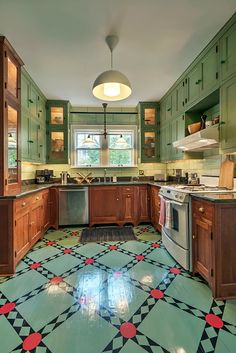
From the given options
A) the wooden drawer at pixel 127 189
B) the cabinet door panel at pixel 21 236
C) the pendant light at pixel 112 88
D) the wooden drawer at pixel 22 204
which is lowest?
the cabinet door panel at pixel 21 236

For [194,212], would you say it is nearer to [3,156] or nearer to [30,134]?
[3,156]

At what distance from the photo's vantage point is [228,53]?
2072 millimetres

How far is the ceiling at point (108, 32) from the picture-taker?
71.9 inches

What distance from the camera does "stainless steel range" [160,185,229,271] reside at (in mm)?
2209

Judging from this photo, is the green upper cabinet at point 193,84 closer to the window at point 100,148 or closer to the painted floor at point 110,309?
the window at point 100,148

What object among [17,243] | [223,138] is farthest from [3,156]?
[223,138]

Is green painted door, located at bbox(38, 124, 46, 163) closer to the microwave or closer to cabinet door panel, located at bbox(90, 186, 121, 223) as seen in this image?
cabinet door panel, located at bbox(90, 186, 121, 223)

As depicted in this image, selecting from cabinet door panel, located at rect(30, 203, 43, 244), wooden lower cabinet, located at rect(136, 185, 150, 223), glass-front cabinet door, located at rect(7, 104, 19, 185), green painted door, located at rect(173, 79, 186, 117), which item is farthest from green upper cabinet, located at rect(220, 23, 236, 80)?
cabinet door panel, located at rect(30, 203, 43, 244)

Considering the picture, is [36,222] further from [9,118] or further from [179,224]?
[179,224]

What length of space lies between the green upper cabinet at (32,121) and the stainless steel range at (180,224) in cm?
231

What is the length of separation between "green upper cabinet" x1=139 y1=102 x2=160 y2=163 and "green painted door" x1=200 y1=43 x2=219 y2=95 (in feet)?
6.18

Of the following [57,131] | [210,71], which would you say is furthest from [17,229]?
→ [210,71]

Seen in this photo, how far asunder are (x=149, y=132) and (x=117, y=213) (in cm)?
195

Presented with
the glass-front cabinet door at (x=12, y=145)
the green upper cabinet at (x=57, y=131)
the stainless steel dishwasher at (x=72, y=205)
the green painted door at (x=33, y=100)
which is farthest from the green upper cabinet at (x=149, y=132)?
the glass-front cabinet door at (x=12, y=145)
